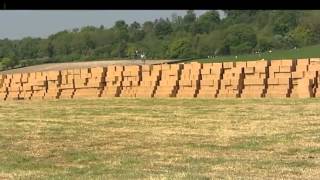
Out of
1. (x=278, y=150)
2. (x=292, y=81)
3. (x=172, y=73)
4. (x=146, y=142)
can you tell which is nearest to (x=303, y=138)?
(x=278, y=150)

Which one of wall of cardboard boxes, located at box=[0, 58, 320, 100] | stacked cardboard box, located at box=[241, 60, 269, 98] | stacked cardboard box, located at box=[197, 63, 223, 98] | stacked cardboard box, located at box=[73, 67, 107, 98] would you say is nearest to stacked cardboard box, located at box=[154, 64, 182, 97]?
wall of cardboard boxes, located at box=[0, 58, 320, 100]

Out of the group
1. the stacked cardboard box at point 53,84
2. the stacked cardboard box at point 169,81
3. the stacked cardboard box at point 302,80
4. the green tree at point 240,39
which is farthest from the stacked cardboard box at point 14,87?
the green tree at point 240,39

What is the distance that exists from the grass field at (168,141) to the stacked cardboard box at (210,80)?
8.08ft

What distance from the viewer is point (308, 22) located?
91.4 m

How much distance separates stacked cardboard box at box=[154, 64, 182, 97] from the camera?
2138 centimetres

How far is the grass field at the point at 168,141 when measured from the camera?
7.67 meters

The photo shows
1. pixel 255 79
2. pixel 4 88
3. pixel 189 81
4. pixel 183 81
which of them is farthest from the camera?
pixel 4 88

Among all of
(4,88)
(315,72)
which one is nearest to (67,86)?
(4,88)

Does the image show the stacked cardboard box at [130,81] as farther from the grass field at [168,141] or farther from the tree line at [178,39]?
the tree line at [178,39]

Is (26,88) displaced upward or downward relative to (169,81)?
downward

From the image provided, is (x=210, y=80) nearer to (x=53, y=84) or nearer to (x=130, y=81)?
(x=130, y=81)

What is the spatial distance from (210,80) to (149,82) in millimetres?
2792

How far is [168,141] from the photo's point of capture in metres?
10.7

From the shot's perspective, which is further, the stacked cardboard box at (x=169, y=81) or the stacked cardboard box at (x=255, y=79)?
the stacked cardboard box at (x=169, y=81)
